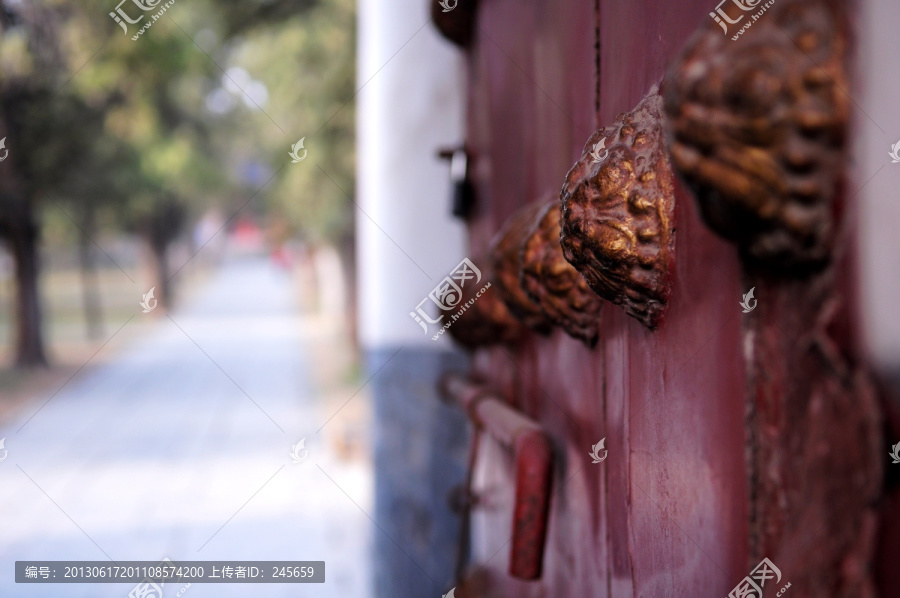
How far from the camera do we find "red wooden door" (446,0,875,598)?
74cm

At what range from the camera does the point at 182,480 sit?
7359 millimetres

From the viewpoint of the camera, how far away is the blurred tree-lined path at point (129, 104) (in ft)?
32.9

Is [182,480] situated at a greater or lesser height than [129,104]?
lesser

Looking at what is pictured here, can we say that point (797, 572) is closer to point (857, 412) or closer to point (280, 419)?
point (857, 412)

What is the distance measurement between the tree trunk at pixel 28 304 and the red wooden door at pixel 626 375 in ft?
42.5

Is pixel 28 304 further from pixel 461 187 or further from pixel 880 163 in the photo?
pixel 880 163

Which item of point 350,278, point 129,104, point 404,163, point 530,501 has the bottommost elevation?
point 530,501

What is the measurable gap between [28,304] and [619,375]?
46.3ft

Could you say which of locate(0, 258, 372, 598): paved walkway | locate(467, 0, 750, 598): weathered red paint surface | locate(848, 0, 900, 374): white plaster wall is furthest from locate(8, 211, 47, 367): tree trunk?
locate(848, 0, 900, 374): white plaster wall

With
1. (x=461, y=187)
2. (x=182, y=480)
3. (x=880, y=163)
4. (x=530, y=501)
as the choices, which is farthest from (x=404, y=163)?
(x=182, y=480)

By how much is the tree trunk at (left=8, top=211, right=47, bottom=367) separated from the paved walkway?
87cm

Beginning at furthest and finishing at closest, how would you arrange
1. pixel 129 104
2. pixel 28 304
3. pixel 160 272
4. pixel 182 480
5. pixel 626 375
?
pixel 160 272 → pixel 28 304 → pixel 129 104 → pixel 182 480 → pixel 626 375

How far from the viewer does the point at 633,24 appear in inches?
39.5

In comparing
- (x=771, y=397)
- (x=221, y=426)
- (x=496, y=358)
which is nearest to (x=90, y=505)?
(x=221, y=426)
